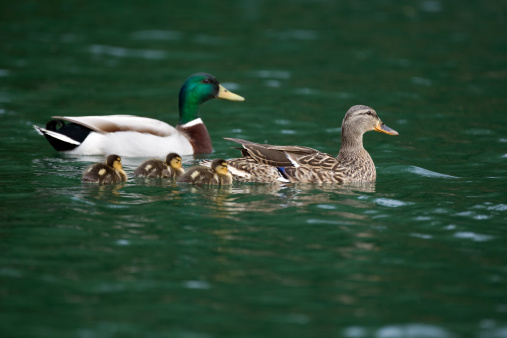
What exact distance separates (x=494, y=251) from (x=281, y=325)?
2.36 metres

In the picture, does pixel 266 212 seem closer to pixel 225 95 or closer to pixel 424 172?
pixel 424 172

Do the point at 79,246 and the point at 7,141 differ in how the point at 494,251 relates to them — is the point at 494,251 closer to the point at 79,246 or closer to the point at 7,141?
the point at 79,246

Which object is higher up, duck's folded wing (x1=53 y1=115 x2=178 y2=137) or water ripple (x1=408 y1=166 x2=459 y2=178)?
duck's folded wing (x1=53 y1=115 x2=178 y2=137)

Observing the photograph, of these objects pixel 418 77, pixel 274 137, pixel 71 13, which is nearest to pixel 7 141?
pixel 274 137

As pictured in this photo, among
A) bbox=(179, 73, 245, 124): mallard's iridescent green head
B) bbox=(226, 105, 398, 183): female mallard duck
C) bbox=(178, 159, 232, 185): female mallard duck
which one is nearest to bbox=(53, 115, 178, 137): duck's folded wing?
bbox=(179, 73, 245, 124): mallard's iridescent green head

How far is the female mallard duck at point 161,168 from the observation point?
369 inches

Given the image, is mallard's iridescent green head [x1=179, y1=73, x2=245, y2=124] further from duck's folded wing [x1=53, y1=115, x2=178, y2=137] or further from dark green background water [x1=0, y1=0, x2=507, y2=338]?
duck's folded wing [x1=53, y1=115, x2=178, y2=137]

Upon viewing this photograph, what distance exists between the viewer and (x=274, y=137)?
12344 mm

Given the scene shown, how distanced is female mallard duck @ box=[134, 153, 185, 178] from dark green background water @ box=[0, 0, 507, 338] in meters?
0.35

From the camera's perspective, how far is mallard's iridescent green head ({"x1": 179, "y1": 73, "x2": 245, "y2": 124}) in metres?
12.1

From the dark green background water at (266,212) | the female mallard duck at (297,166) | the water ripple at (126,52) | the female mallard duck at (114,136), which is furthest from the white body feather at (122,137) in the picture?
the water ripple at (126,52)

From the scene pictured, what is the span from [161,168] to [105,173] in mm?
675

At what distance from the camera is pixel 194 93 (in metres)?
12.1

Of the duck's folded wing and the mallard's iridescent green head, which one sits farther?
the mallard's iridescent green head
